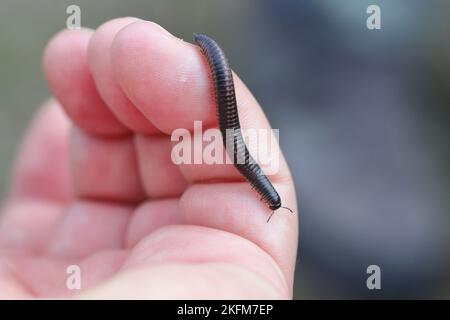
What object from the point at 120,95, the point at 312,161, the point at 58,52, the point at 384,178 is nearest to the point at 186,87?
the point at 120,95

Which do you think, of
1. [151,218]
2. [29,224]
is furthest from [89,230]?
[29,224]

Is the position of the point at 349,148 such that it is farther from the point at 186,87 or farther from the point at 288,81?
the point at 186,87

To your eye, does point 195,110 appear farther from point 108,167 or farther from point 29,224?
point 29,224

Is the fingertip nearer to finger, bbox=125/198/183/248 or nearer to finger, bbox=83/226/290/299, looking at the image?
finger, bbox=83/226/290/299

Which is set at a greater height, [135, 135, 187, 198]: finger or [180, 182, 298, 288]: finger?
[135, 135, 187, 198]: finger

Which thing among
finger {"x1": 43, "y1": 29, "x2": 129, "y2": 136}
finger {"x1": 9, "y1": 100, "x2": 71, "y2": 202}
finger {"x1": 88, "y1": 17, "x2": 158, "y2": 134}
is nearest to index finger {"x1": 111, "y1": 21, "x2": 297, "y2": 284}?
finger {"x1": 88, "y1": 17, "x2": 158, "y2": 134}
